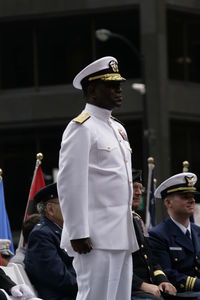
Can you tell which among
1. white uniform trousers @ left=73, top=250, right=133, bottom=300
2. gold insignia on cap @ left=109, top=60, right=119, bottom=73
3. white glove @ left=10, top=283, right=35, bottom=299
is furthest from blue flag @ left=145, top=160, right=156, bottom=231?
white uniform trousers @ left=73, top=250, right=133, bottom=300

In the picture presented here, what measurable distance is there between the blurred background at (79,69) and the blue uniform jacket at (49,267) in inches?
874

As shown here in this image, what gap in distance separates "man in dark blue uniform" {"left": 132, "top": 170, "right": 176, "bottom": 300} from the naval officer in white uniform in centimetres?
140

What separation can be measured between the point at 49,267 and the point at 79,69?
24.6 m

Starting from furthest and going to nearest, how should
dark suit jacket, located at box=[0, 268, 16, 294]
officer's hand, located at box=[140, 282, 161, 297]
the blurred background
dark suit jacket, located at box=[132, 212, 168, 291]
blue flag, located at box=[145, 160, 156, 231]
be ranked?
1. the blurred background
2. blue flag, located at box=[145, 160, 156, 231]
3. dark suit jacket, located at box=[132, 212, 168, 291]
4. officer's hand, located at box=[140, 282, 161, 297]
5. dark suit jacket, located at box=[0, 268, 16, 294]

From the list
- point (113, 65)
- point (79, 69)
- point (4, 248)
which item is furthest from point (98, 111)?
point (79, 69)

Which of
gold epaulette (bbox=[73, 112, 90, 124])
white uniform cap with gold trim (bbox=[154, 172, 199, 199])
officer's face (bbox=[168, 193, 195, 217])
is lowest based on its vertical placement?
officer's face (bbox=[168, 193, 195, 217])

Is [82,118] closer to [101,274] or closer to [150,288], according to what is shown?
[101,274]

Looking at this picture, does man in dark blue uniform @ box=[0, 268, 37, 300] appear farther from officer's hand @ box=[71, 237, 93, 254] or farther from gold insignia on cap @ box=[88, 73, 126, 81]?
gold insignia on cap @ box=[88, 73, 126, 81]

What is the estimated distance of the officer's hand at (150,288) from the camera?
8.36 m

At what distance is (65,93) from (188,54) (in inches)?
165

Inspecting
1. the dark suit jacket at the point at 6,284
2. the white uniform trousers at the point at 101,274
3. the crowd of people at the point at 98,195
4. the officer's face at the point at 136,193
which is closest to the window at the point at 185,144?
the officer's face at the point at 136,193

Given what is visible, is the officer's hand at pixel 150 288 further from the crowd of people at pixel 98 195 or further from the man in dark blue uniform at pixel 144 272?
the crowd of people at pixel 98 195

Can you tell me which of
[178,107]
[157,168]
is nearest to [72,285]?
[157,168]

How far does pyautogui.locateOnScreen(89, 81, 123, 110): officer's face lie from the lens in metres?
7.01
